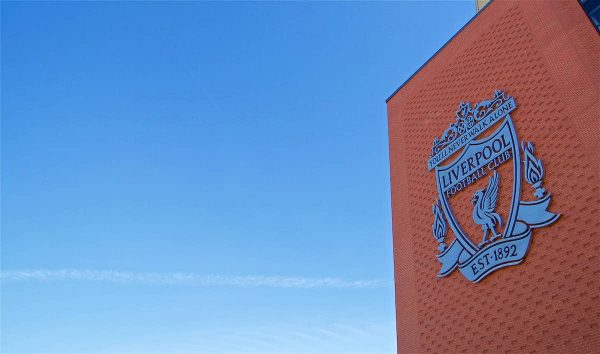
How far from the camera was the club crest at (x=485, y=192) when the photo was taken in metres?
15.7

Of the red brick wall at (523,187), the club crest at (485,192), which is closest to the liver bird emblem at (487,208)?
the club crest at (485,192)

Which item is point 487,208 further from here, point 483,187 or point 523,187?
point 523,187

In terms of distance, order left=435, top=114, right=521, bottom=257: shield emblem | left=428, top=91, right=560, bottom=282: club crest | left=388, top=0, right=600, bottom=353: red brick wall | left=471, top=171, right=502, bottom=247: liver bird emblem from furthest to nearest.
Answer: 1. left=471, top=171, right=502, bottom=247: liver bird emblem
2. left=435, top=114, right=521, bottom=257: shield emblem
3. left=428, top=91, right=560, bottom=282: club crest
4. left=388, top=0, right=600, bottom=353: red brick wall

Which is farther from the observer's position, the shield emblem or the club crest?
the shield emblem

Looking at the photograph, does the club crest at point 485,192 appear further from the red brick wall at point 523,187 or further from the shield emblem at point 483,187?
the red brick wall at point 523,187

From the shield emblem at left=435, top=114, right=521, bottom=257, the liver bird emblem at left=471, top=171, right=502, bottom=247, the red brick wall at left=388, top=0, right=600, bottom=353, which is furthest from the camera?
the liver bird emblem at left=471, top=171, right=502, bottom=247

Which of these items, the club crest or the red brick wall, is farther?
the club crest

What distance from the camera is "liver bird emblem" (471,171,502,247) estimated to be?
54.3 feet

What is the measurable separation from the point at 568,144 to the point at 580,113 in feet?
3.09

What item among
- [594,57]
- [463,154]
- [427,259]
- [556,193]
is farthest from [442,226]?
[594,57]

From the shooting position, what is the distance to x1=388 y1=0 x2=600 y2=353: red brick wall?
45.7 ft

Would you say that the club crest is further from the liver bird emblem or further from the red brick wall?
the red brick wall

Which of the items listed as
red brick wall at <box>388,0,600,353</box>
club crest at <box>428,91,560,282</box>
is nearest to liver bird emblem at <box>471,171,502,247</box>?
club crest at <box>428,91,560,282</box>

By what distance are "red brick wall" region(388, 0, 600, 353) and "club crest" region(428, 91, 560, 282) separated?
13.0 inches
